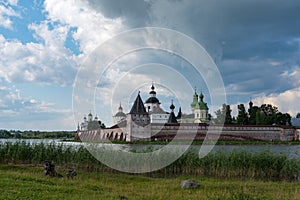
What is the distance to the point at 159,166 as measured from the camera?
1587cm

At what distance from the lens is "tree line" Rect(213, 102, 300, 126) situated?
64312 millimetres

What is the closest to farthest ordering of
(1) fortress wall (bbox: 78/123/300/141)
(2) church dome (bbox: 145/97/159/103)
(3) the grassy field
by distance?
(3) the grassy field < (1) fortress wall (bbox: 78/123/300/141) < (2) church dome (bbox: 145/97/159/103)

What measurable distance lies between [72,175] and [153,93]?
6161 cm

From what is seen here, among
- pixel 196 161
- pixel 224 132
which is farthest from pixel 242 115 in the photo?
pixel 196 161

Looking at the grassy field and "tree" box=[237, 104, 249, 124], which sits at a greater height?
"tree" box=[237, 104, 249, 124]

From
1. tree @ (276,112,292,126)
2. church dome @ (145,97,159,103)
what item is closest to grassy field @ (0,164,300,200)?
church dome @ (145,97,159,103)

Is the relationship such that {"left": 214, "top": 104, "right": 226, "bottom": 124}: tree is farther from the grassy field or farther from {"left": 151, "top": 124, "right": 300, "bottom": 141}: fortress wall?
the grassy field

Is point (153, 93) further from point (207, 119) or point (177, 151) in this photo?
point (177, 151)

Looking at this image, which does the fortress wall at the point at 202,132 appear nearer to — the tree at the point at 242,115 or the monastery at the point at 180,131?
the monastery at the point at 180,131

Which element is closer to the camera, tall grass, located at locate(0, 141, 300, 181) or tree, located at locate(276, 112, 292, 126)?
tall grass, located at locate(0, 141, 300, 181)

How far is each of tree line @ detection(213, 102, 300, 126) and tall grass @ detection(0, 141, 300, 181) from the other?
48.0 metres

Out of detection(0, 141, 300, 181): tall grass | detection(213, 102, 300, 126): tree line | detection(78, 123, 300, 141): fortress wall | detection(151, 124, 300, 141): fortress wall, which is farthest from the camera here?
detection(213, 102, 300, 126): tree line

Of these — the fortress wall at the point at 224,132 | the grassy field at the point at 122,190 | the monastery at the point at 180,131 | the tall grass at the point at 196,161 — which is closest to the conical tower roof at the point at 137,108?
the monastery at the point at 180,131

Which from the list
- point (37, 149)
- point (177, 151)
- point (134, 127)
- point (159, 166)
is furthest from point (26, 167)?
point (134, 127)
